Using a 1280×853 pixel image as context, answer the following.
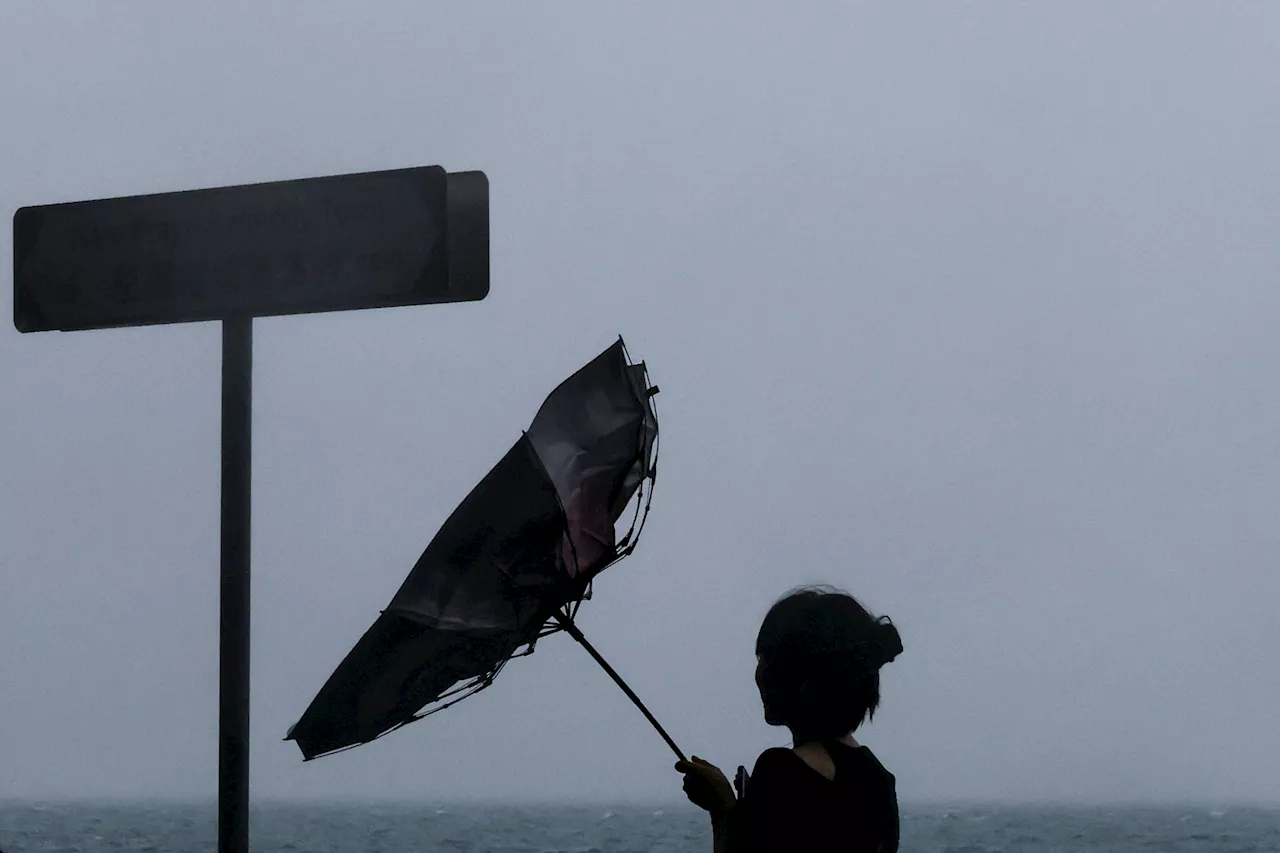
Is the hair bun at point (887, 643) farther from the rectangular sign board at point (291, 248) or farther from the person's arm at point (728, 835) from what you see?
the rectangular sign board at point (291, 248)

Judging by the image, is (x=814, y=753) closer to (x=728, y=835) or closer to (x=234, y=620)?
(x=728, y=835)

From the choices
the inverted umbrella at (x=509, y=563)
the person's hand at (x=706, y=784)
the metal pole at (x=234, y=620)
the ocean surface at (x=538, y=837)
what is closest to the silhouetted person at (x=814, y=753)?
the person's hand at (x=706, y=784)

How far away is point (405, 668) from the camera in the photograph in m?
2.31

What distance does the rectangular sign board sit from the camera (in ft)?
8.93

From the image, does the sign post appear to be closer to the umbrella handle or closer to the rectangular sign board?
the rectangular sign board

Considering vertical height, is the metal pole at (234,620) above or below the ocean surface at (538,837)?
above

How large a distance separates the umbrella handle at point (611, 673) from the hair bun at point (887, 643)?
0.45 m

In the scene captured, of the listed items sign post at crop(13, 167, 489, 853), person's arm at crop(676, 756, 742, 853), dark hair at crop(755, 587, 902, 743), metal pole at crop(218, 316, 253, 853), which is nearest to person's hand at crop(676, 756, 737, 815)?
person's arm at crop(676, 756, 742, 853)

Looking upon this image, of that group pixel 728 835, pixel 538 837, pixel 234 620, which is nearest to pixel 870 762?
pixel 728 835

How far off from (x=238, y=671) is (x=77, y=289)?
2.82 feet

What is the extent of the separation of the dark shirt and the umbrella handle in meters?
0.16

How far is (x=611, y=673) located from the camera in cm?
237

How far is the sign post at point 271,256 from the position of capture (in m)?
2.71

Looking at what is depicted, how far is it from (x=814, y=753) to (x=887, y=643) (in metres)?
0.25
